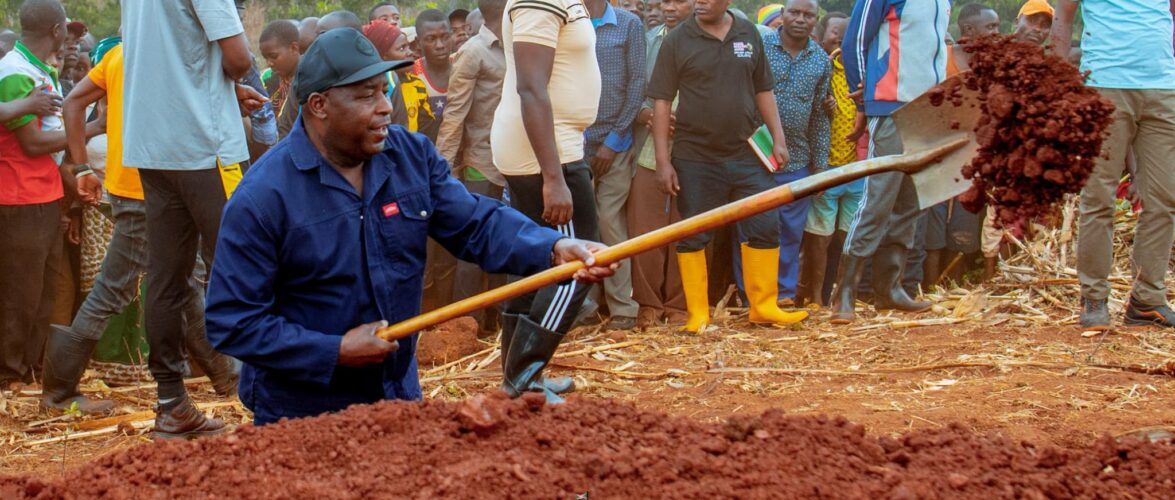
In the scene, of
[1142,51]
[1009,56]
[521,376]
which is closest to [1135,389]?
[1142,51]

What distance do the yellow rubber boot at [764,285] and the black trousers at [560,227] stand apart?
239 cm

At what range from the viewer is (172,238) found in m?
5.13

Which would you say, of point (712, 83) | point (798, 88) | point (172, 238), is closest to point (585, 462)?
point (172, 238)

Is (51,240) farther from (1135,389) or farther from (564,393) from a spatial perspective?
(1135,389)

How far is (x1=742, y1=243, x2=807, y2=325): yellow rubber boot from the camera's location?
7.77 meters

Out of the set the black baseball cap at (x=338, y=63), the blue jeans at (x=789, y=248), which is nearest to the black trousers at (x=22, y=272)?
the black baseball cap at (x=338, y=63)

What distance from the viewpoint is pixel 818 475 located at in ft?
8.91

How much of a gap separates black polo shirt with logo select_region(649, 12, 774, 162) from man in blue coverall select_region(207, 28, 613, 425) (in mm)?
3850

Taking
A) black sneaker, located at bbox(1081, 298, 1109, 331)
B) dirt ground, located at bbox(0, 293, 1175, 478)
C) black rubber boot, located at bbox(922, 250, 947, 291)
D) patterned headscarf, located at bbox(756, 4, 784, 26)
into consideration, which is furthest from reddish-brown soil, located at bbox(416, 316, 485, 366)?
patterned headscarf, located at bbox(756, 4, 784, 26)

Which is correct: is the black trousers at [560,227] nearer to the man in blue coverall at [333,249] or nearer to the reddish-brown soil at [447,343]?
the man in blue coverall at [333,249]

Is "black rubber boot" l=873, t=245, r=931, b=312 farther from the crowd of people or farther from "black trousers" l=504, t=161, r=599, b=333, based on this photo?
"black trousers" l=504, t=161, r=599, b=333

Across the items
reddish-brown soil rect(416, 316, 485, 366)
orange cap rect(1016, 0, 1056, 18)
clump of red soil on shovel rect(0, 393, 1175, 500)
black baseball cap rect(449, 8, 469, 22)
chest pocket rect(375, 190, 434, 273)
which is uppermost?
chest pocket rect(375, 190, 434, 273)

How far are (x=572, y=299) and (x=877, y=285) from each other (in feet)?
11.6

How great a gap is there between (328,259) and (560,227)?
1.94 meters
